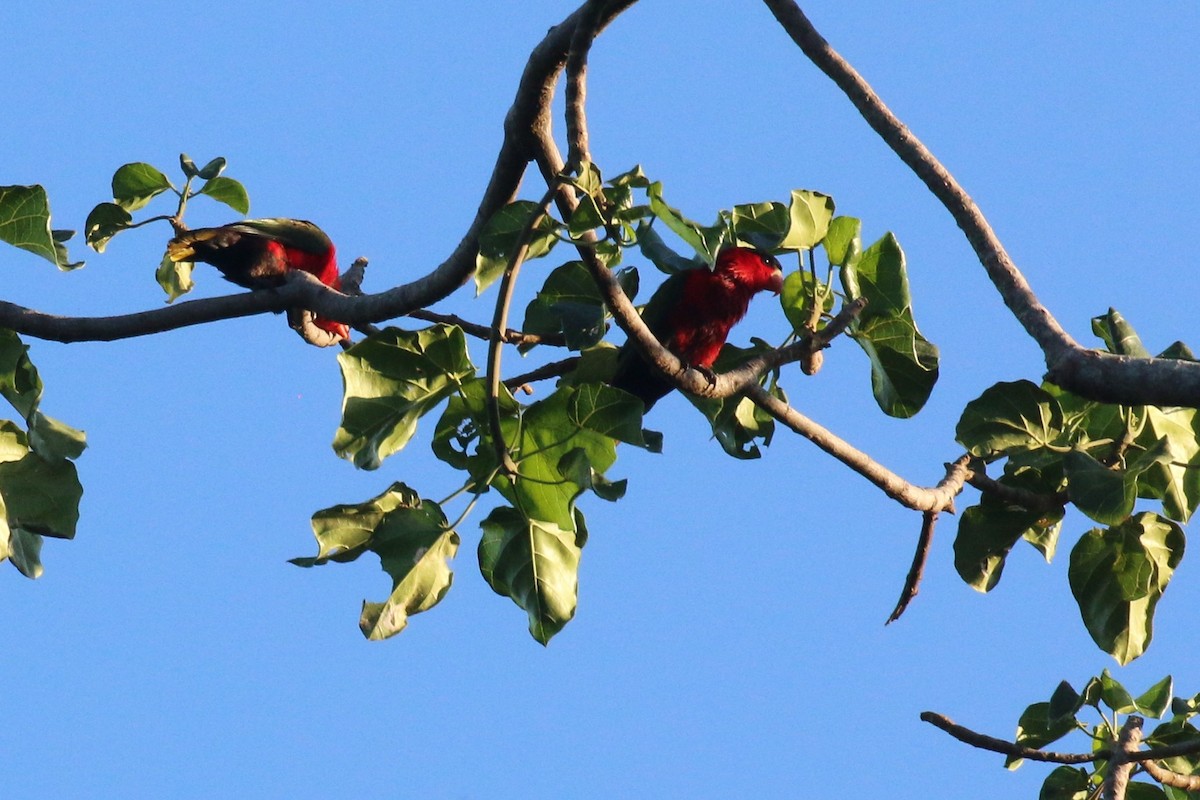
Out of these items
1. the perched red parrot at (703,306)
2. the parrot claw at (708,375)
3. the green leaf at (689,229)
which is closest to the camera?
the green leaf at (689,229)

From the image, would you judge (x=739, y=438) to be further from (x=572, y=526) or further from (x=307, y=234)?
(x=307, y=234)

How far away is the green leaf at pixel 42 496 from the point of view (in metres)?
3.40

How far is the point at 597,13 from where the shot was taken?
257 cm

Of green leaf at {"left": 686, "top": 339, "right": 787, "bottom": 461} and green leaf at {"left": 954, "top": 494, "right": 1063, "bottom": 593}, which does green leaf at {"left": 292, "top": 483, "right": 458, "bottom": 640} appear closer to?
green leaf at {"left": 686, "top": 339, "right": 787, "bottom": 461}

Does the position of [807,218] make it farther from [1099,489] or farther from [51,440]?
[51,440]

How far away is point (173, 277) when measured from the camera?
4.58 metres

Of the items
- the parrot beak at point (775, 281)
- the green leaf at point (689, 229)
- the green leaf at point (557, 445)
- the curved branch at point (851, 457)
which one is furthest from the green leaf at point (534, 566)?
the parrot beak at point (775, 281)

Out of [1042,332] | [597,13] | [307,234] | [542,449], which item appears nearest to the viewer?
[1042,332]

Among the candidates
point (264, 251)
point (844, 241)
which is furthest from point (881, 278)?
point (264, 251)

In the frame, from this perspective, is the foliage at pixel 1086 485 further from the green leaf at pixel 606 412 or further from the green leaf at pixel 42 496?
the green leaf at pixel 42 496

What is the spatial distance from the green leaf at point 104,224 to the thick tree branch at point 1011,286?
2.23 metres

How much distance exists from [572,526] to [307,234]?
3515 millimetres

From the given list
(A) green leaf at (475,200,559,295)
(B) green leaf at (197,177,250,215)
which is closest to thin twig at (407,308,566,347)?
(A) green leaf at (475,200,559,295)

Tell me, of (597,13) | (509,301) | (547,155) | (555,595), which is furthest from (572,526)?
(597,13)
